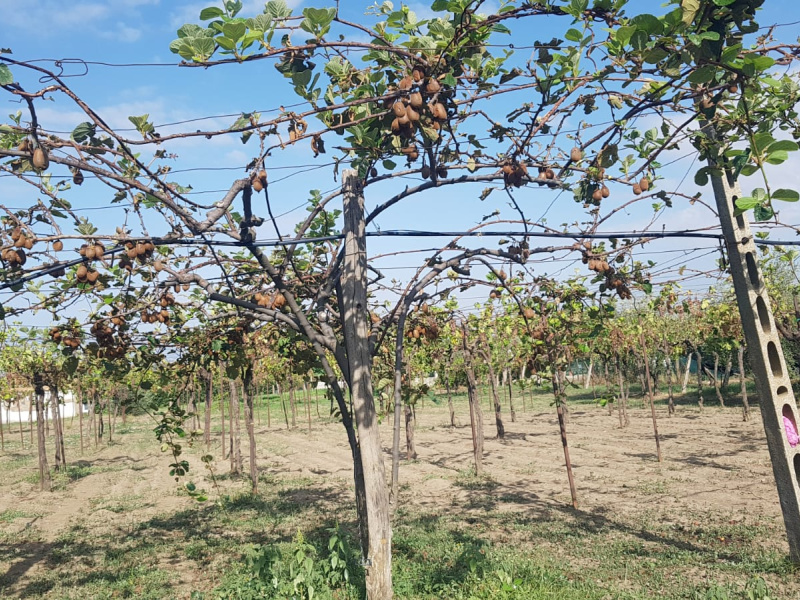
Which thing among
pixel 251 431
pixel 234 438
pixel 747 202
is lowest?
pixel 234 438

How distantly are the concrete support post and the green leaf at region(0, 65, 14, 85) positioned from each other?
5.47 metres

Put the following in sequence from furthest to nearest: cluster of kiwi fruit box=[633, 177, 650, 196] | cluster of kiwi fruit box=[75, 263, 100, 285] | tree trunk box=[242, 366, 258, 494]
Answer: tree trunk box=[242, 366, 258, 494]
cluster of kiwi fruit box=[633, 177, 650, 196]
cluster of kiwi fruit box=[75, 263, 100, 285]

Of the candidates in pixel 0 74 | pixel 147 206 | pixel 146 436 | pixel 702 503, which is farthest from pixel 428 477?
pixel 146 436

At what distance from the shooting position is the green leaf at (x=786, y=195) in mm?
3038

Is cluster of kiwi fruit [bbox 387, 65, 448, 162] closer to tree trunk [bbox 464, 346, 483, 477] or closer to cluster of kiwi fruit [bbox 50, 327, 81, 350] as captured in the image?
cluster of kiwi fruit [bbox 50, 327, 81, 350]

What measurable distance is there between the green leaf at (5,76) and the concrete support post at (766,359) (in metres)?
5.47

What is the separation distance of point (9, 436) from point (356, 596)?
34719 millimetres

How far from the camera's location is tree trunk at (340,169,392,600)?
14.5ft

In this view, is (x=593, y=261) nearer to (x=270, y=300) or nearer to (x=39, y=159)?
(x=270, y=300)

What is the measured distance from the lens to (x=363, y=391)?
4562mm

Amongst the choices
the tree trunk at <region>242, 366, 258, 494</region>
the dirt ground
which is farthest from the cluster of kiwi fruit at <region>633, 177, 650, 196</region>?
the tree trunk at <region>242, 366, 258, 494</region>

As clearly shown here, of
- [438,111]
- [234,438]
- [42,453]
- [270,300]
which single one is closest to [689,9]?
[438,111]

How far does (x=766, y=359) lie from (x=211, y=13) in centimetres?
551

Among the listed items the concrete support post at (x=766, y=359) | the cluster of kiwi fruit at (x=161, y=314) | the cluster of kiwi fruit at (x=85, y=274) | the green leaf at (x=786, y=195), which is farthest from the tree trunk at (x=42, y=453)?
the green leaf at (x=786, y=195)
